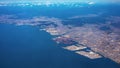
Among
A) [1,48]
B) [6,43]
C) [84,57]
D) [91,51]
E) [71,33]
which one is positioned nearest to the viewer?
[84,57]

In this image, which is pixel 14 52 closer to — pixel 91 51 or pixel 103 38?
pixel 91 51

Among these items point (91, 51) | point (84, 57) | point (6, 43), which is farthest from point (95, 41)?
point (6, 43)

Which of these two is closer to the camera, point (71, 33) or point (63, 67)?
point (63, 67)

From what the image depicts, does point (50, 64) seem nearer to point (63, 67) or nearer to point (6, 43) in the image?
point (63, 67)

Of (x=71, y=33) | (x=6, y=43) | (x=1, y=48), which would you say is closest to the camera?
(x=1, y=48)

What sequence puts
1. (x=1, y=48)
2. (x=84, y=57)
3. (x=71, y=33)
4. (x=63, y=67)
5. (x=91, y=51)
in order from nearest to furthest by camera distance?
(x=63, y=67) < (x=84, y=57) < (x=91, y=51) < (x=1, y=48) < (x=71, y=33)

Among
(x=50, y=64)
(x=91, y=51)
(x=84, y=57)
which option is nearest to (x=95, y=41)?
(x=91, y=51)

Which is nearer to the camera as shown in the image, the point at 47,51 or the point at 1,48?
the point at 47,51

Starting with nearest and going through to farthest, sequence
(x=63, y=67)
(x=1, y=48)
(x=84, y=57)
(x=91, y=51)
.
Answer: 1. (x=63, y=67)
2. (x=84, y=57)
3. (x=91, y=51)
4. (x=1, y=48)

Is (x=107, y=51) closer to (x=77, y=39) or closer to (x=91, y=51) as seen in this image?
(x=91, y=51)
